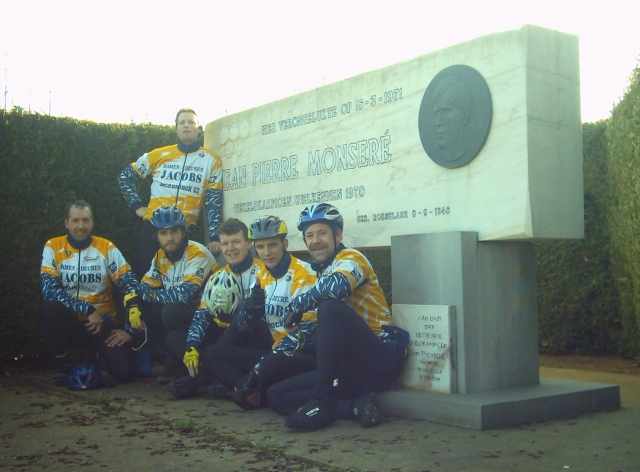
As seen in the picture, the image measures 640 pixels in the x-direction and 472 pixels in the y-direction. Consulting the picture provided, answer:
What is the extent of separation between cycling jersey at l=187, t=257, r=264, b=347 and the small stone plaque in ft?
3.88

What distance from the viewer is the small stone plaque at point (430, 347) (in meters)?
4.95

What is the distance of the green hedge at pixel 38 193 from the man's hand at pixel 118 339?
1344mm

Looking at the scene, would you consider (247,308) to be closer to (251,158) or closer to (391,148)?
(391,148)

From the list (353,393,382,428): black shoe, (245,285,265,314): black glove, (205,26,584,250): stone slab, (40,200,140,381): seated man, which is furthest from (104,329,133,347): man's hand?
(353,393,382,428): black shoe

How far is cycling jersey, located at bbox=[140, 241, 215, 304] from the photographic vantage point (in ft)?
21.1

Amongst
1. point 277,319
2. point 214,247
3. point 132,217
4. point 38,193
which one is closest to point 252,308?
point 277,319

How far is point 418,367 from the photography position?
5.14m

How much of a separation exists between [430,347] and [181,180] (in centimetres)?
321

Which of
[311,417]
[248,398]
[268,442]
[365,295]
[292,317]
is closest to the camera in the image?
[268,442]

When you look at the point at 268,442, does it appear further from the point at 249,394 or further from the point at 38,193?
the point at 38,193

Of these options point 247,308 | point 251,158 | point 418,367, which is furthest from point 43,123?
point 418,367

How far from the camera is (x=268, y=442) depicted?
14.2 ft

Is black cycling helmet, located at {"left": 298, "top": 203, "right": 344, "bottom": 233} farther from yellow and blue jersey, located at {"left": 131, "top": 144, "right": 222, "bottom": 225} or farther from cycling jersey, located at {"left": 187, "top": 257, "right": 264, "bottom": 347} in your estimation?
yellow and blue jersey, located at {"left": 131, "top": 144, "right": 222, "bottom": 225}

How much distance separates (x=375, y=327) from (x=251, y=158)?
8.95 feet
